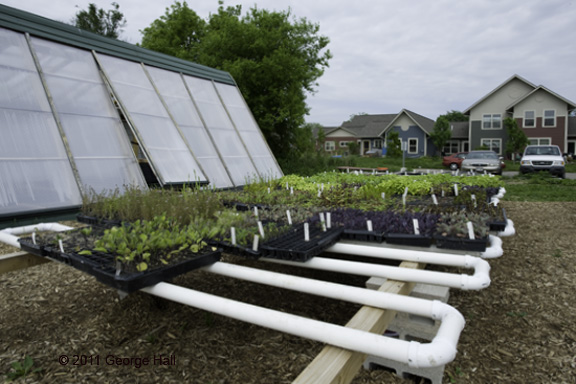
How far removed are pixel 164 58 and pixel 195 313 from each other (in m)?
5.98

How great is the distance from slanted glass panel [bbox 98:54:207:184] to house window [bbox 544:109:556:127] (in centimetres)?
3227

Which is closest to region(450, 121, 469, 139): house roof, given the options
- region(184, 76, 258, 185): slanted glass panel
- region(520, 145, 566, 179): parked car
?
region(520, 145, 566, 179): parked car

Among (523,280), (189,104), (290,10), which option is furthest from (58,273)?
(290,10)

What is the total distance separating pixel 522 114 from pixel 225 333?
33.9 meters

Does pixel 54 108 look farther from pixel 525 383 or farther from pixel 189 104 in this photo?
pixel 525 383

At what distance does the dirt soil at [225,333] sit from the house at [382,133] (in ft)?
76.7

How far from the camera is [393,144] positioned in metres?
32.6

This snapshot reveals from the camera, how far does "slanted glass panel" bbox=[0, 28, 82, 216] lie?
4086 millimetres

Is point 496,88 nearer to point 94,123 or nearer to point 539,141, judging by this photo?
point 539,141

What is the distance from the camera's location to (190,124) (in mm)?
6742

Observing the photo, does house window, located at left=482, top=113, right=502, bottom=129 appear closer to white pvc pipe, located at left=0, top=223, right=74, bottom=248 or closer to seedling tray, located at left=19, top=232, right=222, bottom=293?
seedling tray, located at left=19, top=232, right=222, bottom=293

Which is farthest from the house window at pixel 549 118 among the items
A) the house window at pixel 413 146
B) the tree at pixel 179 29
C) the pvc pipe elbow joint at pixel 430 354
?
the pvc pipe elbow joint at pixel 430 354

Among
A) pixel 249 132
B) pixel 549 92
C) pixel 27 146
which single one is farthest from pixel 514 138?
pixel 27 146

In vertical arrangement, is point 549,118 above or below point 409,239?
above
